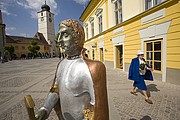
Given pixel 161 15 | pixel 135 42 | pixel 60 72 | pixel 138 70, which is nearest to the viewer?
pixel 60 72

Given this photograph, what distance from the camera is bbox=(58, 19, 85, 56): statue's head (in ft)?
3.79

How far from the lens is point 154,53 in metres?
6.96

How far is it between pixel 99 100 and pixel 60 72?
19.5 inches

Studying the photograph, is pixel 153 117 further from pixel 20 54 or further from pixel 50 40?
pixel 50 40

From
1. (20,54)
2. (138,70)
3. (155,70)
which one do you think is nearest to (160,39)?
(155,70)

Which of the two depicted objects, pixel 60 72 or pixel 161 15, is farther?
pixel 161 15

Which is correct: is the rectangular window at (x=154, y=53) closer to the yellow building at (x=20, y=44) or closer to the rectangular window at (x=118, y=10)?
the rectangular window at (x=118, y=10)

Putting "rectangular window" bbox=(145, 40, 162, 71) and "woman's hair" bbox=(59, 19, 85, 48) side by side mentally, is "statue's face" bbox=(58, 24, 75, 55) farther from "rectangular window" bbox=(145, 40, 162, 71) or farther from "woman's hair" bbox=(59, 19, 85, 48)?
"rectangular window" bbox=(145, 40, 162, 71)

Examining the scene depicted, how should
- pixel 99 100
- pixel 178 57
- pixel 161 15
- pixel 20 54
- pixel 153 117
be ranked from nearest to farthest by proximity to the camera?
1. pixel 99 100
2. pixel 153 117
3. pixel 178 57
4. pixel 161 15
5. pixel 20 54

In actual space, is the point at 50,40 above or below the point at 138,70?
above

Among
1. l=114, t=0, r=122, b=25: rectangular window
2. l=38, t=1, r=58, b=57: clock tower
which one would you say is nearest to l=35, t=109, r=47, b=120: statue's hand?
l=114, t=0, r=122, b=25: rectangular window

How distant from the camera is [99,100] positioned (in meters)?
0.94

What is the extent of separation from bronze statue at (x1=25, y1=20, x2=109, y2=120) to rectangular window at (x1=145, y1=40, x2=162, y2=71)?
6538mm

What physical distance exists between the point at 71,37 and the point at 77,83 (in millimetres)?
397
